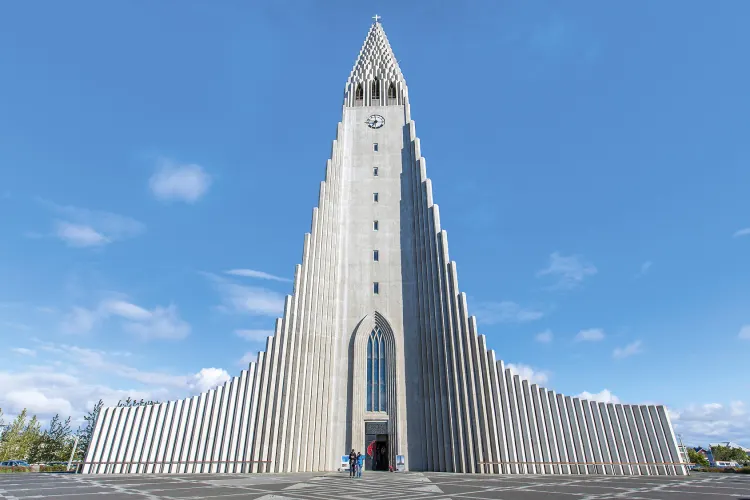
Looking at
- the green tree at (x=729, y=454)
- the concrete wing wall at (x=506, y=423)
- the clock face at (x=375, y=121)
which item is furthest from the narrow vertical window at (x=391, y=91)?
the green tree at (x=729, y=454)

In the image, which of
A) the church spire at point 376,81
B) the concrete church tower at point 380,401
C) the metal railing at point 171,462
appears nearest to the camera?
the concrete church tower at point 380,401

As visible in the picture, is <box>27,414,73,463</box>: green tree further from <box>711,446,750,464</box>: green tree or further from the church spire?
<box>711,446,750,464</box>: green tree

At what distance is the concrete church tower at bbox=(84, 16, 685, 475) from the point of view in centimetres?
2322

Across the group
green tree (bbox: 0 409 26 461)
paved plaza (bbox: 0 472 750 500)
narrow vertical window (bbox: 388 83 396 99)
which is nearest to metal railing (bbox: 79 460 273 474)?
paved plaza (bbox: 0 472 750 500)

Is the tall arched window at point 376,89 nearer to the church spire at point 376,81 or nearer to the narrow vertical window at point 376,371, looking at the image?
the church spire at point 376,81

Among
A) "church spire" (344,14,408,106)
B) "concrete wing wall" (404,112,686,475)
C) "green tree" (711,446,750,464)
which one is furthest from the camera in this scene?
"green tree" (711,446,750,464)

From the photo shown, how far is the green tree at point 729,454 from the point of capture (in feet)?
238

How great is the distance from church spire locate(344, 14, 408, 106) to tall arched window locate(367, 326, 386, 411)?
70.7 feet

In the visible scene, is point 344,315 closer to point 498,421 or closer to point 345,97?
point 498,421

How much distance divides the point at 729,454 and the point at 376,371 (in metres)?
89.1

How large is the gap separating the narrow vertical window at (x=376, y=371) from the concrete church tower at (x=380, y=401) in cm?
9

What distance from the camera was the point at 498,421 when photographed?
930 inches

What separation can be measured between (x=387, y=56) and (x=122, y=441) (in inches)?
1538

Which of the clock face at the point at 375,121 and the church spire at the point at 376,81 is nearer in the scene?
the clock face at the point at 375,121
